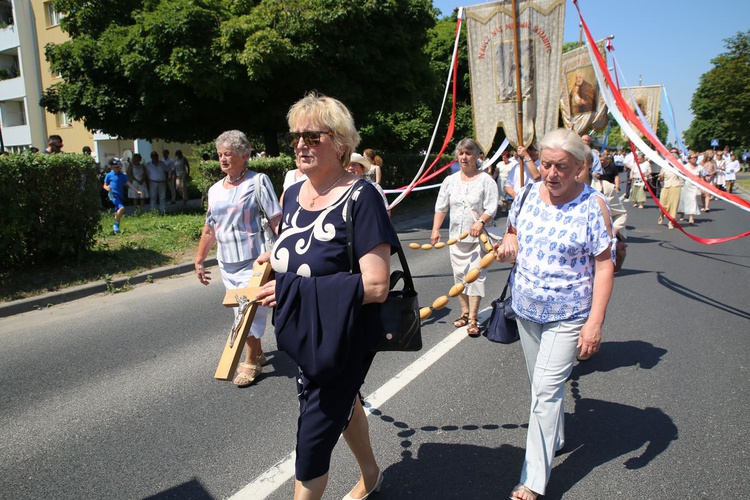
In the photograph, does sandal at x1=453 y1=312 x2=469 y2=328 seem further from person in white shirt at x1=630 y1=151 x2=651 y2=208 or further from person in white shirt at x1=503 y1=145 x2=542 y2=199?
person in white shirt at x1=630 y1=151 x2=651 y2=208

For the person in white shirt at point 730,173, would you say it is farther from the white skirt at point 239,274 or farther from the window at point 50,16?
the window at point 50,16

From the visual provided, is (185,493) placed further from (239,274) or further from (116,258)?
(116,258)

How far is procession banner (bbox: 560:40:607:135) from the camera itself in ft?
42.1

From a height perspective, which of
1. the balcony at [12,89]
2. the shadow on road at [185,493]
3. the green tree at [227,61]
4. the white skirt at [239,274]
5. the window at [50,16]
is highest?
the window at [50,16]

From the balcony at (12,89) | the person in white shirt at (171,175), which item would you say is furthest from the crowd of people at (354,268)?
the balcony at (12,89)

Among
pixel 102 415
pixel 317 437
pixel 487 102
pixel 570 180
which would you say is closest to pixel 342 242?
pixel 317 437

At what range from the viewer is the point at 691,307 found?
6.45m

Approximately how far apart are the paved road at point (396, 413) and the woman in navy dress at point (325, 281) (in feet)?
2.86

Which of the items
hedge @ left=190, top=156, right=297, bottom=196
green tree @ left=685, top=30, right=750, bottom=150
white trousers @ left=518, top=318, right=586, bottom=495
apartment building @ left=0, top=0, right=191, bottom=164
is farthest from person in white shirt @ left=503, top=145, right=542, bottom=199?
green tree @ left=685, top=30, right=750, bottom=150

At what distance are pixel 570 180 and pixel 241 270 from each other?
2647 millimetres

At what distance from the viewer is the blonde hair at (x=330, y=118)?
7.39 feet

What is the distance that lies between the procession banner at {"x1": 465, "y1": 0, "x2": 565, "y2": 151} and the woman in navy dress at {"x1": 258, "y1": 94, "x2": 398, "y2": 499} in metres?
5.64

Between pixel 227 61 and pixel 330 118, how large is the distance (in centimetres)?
1059

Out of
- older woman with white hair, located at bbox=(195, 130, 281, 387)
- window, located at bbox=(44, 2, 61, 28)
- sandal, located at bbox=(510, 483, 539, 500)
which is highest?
window, located at bbox=(44, 2, 61, 28)
